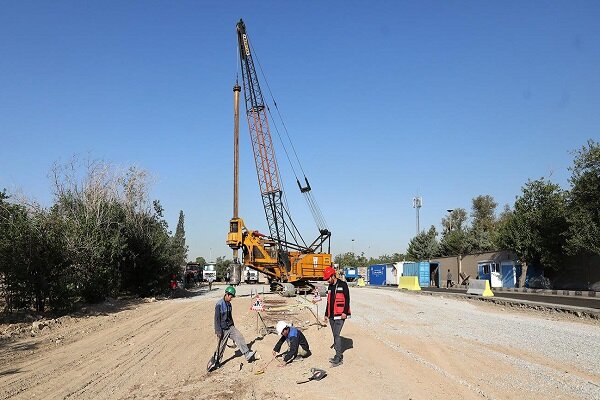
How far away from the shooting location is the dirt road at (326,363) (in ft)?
26.1

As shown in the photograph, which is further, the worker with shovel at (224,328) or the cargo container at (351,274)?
the cargo container at (351,274)

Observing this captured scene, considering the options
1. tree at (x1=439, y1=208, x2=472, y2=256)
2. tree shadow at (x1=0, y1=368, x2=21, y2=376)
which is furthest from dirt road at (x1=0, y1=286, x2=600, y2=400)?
tree at (x1=439, y1=208, x2=472, y2=256)

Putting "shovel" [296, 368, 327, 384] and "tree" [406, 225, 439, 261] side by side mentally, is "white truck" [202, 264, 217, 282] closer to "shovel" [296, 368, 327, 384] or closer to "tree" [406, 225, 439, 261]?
"tree" [406, 225, 439, 261]

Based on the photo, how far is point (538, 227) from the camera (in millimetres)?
39812

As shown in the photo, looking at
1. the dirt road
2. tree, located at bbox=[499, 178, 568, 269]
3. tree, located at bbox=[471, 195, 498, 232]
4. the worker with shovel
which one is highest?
tree, located at bbox=[471, 195, 498, 232]

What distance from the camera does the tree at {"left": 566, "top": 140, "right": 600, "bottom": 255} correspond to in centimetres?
3231

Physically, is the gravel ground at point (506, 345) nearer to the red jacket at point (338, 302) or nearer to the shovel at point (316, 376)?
the red jacket at point (338, 302)

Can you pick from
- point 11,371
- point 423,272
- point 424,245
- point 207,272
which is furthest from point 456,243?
point 11,371

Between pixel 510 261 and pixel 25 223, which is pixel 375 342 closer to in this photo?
pixel 25 223

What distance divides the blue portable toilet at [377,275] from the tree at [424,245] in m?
21.3

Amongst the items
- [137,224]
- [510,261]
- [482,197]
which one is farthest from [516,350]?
[482,197]

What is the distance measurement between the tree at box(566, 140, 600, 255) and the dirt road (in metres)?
17.0

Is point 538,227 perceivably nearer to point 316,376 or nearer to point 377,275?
point 377,275

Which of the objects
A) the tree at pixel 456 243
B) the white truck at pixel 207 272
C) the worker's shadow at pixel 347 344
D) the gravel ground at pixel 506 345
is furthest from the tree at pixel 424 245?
the worker's shadow at pixel 347 344
